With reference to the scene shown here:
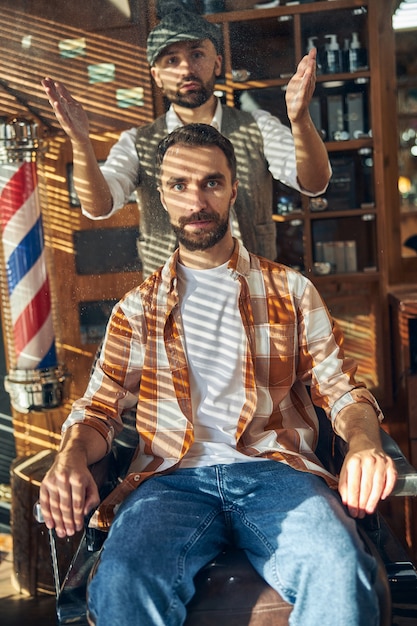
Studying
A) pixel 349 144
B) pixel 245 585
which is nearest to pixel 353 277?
pixel 349 144

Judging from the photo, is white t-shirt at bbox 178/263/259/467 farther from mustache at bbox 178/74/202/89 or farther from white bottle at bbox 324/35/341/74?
A: white bottle at bbox 324/35/341/74

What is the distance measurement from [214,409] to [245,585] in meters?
0.44

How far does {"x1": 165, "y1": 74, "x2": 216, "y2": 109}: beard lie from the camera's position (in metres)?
2.31

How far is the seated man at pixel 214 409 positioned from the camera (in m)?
1.68

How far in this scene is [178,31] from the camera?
2.32m

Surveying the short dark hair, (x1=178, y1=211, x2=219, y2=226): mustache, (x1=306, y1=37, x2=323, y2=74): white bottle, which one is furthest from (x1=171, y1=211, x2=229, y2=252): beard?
(x1=306, y1=37, x2=323, y2=74): white bottle

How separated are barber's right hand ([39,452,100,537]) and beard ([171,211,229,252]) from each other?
63 cm

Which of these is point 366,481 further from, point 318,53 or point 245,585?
point 318,53

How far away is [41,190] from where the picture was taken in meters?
2.54

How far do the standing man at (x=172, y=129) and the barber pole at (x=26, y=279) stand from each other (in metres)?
0.22

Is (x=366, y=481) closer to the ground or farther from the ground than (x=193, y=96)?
closer to the ground

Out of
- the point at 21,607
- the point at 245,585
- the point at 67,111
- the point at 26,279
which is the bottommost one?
the point at 21,607

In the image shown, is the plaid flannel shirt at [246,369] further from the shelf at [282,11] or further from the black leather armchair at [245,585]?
the shelf at [282,11]

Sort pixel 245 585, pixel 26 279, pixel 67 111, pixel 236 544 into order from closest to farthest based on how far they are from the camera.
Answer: pixel 245 585 → pixel 236 544 → pixel 67 111 → pixel 26 279
